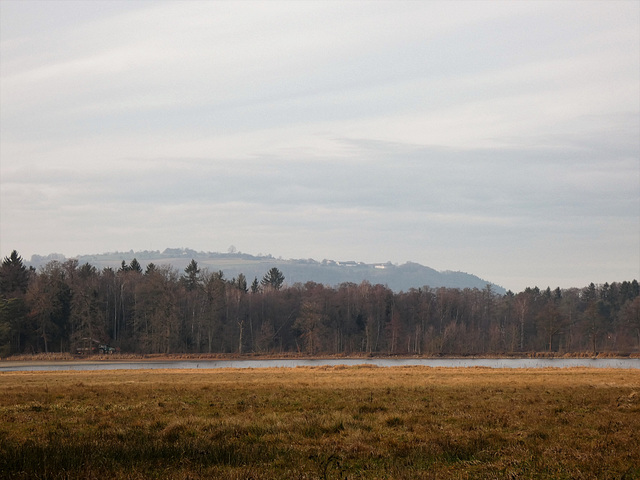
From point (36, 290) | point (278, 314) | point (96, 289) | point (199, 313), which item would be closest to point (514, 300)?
point (278, 314)

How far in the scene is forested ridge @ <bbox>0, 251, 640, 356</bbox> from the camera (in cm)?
10725

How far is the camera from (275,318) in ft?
447

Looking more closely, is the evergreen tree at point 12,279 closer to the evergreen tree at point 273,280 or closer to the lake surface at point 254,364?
the lake surface at point 254,364

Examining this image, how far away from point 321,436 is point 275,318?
122623mm

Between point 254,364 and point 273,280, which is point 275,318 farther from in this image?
point 254,364

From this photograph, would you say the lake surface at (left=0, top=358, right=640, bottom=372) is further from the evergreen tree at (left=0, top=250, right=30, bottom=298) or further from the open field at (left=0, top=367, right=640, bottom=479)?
the open field at (left=0, top=367, right=640, bottom=479)

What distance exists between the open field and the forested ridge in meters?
84.9

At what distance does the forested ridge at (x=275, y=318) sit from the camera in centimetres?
10725

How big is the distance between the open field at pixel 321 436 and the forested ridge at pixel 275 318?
8488cm

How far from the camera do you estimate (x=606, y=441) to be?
1373cm

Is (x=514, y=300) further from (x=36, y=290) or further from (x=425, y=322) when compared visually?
(x=36, y=290)

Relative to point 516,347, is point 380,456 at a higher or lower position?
higher

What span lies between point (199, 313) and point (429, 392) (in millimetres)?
97821

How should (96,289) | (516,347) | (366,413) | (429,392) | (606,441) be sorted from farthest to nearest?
→ 1. (516,347)
2. (96,289)
3. (429,392)
4. (366,413)
5. (606,441)
